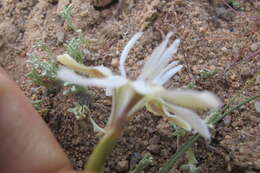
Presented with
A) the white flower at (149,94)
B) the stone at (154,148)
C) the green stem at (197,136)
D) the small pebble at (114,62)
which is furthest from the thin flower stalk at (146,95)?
the small pebble at (114,62)

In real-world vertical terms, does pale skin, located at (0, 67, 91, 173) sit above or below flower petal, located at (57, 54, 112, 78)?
below

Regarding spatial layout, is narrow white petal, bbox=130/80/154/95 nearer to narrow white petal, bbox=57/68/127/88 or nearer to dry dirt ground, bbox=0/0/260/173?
narrow white petal, bbox=57/68/127/88

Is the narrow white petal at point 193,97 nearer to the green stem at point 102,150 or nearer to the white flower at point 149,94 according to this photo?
the white flower at point 149,94

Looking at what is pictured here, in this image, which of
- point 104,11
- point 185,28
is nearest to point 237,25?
point 185,28

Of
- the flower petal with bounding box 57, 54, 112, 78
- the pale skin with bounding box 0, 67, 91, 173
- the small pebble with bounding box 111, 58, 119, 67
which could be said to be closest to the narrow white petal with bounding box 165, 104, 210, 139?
the flower petal with bounding box 57, 54, 112, 78

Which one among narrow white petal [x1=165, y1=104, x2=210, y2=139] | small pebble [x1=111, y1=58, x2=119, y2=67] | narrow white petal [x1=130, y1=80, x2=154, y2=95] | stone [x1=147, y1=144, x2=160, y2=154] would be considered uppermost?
small pebble [x1=111, y1=58, x2=119, y2=67]

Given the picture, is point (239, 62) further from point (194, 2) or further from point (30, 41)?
point (30, 41)

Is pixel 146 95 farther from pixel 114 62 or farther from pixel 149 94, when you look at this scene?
pixel 114 62
